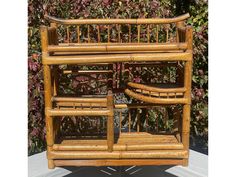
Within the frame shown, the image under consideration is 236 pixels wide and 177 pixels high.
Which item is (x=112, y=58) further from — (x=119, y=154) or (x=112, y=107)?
(x=119, y=154)

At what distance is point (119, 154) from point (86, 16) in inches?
45.2

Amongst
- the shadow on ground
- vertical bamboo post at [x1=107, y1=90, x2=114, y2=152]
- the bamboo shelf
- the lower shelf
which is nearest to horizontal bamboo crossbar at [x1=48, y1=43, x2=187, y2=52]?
the bamboo shelf

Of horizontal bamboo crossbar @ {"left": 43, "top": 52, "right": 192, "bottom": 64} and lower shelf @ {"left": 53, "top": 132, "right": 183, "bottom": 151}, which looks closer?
horizontal bamboo crossbar @ {"left": 43, "top": 52, "right": 192, "bottom": 64}

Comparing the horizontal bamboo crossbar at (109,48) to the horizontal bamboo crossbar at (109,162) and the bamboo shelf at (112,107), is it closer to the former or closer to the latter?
the bamboo shelf at (112,107)

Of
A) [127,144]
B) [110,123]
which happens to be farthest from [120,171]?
[110,123]

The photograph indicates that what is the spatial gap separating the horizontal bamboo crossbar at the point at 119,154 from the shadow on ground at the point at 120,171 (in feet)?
1.86

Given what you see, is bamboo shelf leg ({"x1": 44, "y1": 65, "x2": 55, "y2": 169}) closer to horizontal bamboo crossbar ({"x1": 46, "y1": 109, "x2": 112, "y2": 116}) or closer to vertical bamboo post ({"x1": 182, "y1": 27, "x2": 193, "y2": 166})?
horizontal bamboo crossbar ({"x1": 46, "y1": 109, "x2": 112, "y2": 116})

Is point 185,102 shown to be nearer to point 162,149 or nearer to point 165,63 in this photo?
point 162,149

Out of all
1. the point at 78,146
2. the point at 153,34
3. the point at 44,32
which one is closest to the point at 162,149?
the point at 78,146

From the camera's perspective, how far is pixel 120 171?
2.12 m

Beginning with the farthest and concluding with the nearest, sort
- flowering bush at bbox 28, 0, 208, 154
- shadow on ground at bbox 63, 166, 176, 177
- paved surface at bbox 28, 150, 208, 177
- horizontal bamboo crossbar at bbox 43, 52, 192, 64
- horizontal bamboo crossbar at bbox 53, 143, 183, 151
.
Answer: flowering bush at bbox 28, 0, 208, 154 → shadow on ground at bbox 63, 166, 176, 177 → paved surface at bbox 28, 150, 208, 177 → horizontal bamboo crossbar at bbox 53, 143, 183, 151 → horizontal bamboo crossbar at bbox 43, 52, 192, 64

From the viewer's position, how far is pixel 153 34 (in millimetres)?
2465

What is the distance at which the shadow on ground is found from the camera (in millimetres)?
2111

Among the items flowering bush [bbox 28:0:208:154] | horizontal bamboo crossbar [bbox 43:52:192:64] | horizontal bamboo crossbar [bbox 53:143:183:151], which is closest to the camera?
horizontal bamboo crossbar [bbox 43:52:192:64]
